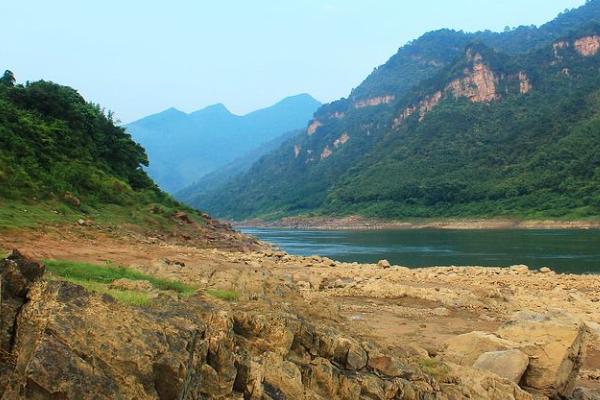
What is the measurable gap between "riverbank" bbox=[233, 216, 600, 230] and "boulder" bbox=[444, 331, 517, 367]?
76266 millimetres

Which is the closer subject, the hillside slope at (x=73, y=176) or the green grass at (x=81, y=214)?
the green grass at (x=81, y=214)

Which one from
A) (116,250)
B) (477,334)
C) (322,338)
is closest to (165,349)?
(322,338)

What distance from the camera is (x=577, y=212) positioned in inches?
3346

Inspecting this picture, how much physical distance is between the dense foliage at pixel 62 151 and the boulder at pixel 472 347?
62.5 feet

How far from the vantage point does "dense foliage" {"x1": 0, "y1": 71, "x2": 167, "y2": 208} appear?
2505cm

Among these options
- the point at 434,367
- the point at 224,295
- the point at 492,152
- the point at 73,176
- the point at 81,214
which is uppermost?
the point at 492,152

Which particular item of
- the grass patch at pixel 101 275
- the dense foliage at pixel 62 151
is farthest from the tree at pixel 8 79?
the grass patch at pixel 101 275

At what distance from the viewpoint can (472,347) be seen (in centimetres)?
1121

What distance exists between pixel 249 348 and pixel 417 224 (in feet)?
345

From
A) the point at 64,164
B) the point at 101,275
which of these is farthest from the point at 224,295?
the point at 64,164

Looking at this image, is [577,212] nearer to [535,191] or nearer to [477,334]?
[535,191]

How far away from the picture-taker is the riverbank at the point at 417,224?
82875 millimetres

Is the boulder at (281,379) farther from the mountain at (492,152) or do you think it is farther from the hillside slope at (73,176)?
the mountain at (492,152)

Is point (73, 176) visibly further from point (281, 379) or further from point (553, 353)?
point (553, 353)
